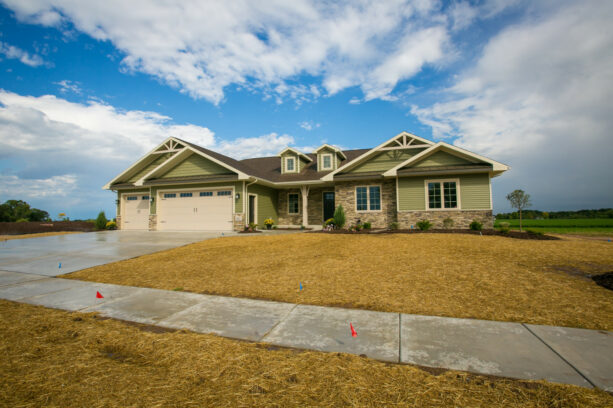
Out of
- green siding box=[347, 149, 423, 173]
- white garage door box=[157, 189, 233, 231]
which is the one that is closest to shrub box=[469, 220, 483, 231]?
green siding box=[347, 149, 423, 173]

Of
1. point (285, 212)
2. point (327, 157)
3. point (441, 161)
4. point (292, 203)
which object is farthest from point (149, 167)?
point (441, 161)

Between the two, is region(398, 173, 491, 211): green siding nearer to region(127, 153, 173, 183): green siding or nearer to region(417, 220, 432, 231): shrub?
region(417, 220, 432, 231): shrub

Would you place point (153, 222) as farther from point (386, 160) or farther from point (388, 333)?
point (388, 333)

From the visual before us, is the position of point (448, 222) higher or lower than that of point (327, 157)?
lower

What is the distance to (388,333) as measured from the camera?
3.42 metres

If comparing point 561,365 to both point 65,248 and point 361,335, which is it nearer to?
point 361,335

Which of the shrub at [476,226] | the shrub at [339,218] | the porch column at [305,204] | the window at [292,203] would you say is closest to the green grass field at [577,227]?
the shrub at [476,226]

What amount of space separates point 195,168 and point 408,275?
50.2 ft

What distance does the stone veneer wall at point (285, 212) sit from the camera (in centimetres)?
1942

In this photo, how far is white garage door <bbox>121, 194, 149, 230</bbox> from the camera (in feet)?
64.0

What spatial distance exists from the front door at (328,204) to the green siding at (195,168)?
6.62m

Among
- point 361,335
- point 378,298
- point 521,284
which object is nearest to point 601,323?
point 521,284

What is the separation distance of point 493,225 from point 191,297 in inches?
571

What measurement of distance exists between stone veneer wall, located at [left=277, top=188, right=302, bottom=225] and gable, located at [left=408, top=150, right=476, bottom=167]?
793 cm
